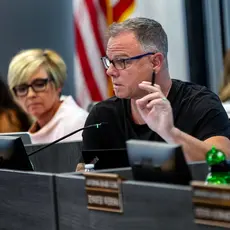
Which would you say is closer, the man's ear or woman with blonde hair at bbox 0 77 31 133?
the man's ear

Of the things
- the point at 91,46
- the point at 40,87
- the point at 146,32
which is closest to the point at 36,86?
the point at 40,87

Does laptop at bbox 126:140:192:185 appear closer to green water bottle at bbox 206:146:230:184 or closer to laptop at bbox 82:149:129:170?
green water bottle at bbox 206:146:230:184

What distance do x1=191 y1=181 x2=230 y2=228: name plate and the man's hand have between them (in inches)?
38.7

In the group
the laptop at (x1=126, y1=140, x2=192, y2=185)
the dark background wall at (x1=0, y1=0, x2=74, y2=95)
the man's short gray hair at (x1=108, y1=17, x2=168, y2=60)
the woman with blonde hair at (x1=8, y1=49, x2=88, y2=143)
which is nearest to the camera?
the laptop at (x1=126, y1=140, x2=192, y2=185)

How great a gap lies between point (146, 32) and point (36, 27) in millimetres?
3200

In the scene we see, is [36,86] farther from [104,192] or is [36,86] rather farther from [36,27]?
[104,192]

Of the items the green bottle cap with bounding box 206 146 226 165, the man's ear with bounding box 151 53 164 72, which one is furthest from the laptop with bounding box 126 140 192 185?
the man's ear with bounding box 151 53 164 72

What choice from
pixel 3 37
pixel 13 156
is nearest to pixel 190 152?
pixel 13 156

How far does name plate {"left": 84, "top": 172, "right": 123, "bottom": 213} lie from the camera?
1.68m

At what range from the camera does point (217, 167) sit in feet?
5.51

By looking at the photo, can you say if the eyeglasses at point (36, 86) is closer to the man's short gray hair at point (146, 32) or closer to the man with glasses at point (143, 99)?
the man with glasses at point (143, 99)

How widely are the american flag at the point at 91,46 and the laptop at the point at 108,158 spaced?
3006 millimetres

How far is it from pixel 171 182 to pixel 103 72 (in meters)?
3.80

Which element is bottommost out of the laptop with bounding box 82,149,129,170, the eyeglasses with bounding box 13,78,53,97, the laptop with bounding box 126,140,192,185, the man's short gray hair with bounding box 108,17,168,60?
the eyeglasses with bounding box 13,78,53,97
